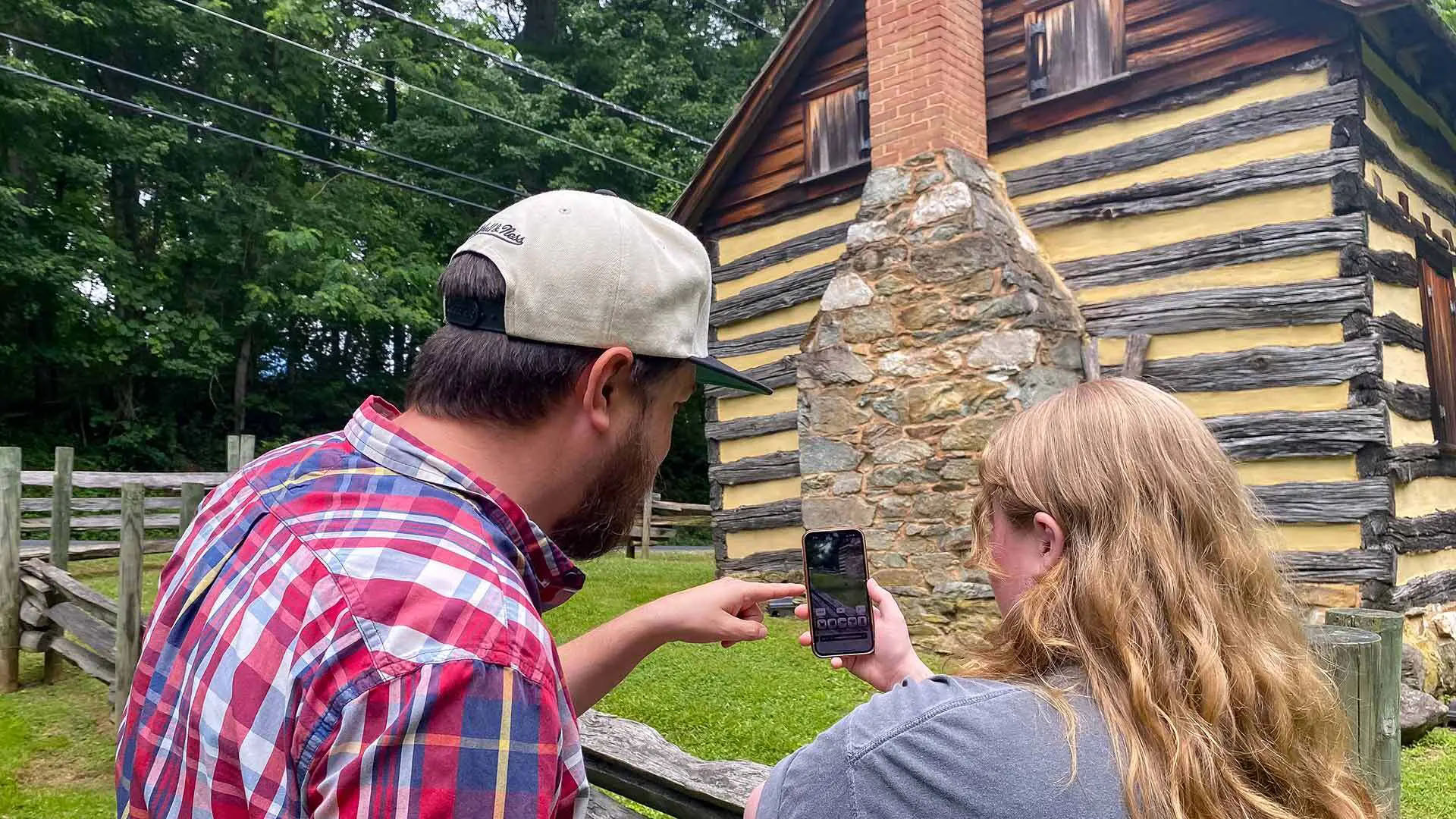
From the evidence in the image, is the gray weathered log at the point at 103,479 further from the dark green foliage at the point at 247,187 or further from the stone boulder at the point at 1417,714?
the stone boulder at the point at 1417,714

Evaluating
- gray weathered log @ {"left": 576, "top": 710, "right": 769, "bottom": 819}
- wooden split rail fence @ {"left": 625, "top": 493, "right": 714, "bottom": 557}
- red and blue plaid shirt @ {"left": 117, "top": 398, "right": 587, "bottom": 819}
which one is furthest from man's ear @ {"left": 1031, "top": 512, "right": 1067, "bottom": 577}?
wooden split rail fence @ {"left": 625, "top": 493, "right": 714, "bottom": 557}

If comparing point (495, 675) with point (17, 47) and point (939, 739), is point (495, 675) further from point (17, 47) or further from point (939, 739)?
point (17, 47)

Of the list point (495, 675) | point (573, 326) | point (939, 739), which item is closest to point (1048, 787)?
point (939, 739)

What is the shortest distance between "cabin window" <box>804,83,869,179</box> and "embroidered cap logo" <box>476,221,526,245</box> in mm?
7751

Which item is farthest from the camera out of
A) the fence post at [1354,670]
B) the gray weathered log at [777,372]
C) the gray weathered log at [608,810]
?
the gray weathered log at [777,372]

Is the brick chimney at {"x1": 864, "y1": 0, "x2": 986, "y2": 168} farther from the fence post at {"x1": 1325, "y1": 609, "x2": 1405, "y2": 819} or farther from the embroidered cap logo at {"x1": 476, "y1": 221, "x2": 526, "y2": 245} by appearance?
the embroidered cap logo at {"x1": 476, "y1": 221, "x2": 526, "y2": 245}

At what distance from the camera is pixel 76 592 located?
6.18 meters

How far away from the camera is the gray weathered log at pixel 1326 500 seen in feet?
19.8

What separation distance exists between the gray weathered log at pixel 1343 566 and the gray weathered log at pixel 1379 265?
185 centimetres

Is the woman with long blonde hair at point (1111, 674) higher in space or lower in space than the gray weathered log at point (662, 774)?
higher

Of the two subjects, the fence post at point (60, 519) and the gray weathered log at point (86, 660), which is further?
the fence post at point (60, 519)

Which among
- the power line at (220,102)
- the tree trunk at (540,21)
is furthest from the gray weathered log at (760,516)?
the tree trunk at (540,21)

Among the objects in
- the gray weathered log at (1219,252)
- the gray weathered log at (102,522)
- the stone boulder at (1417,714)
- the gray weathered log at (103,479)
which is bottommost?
the stone boulder at (1417,714)

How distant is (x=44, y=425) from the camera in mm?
17578
